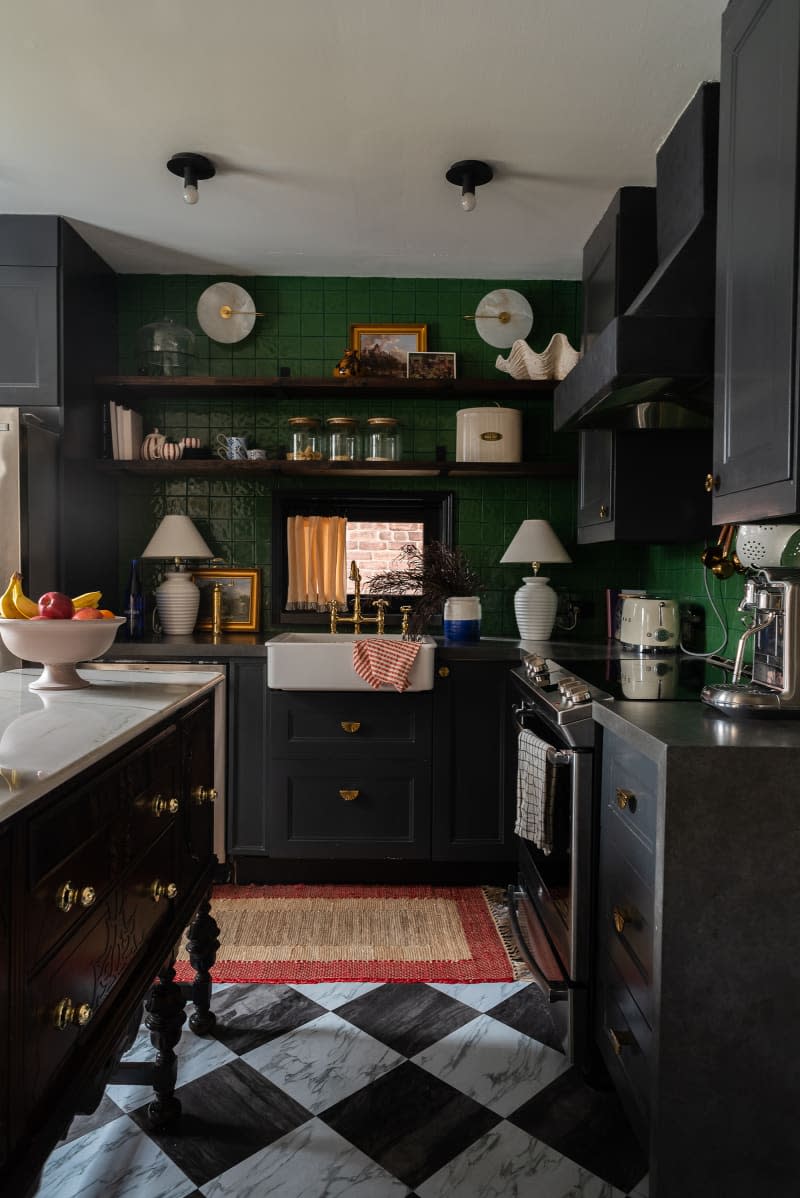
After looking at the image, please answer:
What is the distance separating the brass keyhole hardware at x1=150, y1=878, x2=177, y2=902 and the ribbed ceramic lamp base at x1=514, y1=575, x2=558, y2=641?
216 centimetres

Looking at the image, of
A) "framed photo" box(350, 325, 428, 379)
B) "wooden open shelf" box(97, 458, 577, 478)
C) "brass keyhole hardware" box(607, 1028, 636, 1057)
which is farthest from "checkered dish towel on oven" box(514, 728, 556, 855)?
"framed photo" box(350, 325, 428, 379)

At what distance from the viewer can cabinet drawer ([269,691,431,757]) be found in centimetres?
305

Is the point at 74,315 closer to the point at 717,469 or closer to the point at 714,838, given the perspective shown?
the point at 717,469

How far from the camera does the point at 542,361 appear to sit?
3402mm

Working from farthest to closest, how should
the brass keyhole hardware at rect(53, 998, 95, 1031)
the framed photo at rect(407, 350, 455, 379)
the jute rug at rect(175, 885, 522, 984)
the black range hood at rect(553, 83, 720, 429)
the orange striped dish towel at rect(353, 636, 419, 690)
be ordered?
the framed photo at rect(407, 350, 455, 379), the orange striped dish towel at rect(353, 636, 419, 690), the jute rug at rect(175, 885, 522, 984), the black range hood at rect(553, 83, 720, 429), the brass keyhole hardware at rect(53, 998, 95, 1031)

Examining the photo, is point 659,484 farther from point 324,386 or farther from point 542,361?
point 324,386

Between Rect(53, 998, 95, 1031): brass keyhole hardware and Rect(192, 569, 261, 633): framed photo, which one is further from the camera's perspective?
Rect(192, 569, 261, 633): framed photo

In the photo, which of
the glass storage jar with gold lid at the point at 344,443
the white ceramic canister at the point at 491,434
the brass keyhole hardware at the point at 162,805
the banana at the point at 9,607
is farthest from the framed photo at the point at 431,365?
the brass keyhole hardware at the point at 162,805

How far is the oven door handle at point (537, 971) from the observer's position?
1931 mm

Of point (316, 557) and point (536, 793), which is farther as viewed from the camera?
point (316, 557)

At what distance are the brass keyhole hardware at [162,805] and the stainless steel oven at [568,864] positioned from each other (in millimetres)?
907

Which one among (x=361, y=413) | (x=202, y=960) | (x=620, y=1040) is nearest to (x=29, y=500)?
(x=361, y=413)

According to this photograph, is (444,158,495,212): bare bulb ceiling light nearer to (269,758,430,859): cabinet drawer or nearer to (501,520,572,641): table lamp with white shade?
(501,520,572,641): table lamp with white shade

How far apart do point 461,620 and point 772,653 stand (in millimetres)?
1686
